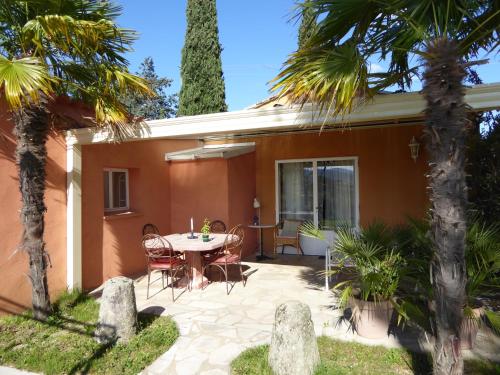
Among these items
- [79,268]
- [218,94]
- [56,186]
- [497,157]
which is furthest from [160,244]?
[218,94]

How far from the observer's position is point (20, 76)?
4.23m

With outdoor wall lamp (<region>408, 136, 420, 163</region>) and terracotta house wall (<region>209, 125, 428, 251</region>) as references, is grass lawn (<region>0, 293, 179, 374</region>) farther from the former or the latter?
outdoor wall lamp (<region>408, 136, 420, 163</region>)

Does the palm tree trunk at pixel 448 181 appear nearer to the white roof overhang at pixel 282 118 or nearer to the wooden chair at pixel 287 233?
the white roof overhang at pixel 282 118

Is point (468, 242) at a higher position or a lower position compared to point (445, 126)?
lower

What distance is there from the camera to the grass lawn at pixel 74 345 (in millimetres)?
3924

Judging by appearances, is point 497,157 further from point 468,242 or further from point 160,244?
point 160,244

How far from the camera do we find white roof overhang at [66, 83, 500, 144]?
13.8 ft

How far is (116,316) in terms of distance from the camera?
14.6 feet

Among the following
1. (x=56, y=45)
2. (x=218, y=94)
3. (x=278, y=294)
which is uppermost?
(x=218, y=94)

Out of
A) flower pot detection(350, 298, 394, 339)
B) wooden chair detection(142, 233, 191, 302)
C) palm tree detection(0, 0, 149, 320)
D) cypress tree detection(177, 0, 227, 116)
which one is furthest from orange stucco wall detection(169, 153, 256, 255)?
cypress tree detection(177, 0, 227, 116)

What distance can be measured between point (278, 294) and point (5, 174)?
4725mm

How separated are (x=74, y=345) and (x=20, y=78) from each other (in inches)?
131

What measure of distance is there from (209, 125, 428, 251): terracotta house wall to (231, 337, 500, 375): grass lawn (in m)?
5.00

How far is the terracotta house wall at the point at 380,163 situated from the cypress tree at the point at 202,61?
5906 mm
